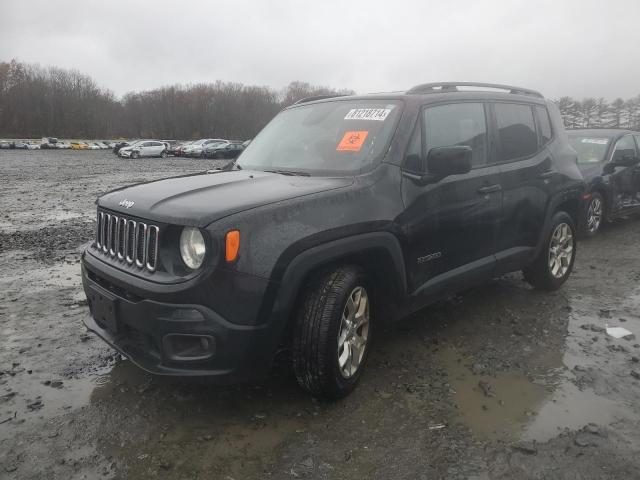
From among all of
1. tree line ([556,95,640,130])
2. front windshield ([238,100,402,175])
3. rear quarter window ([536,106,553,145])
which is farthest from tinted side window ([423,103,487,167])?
tree line ([556,95,640,130])

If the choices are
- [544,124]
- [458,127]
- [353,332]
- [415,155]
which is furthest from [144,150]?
[353,332]

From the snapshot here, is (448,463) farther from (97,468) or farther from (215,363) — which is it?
(97,468)

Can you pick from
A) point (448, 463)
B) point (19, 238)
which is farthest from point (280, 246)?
point (19, 238)

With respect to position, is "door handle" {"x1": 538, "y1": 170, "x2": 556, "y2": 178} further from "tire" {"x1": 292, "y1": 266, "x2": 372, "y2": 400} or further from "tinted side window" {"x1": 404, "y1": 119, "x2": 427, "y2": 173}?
"tire" {"x1": 292, "y1": 266, "x2": 372, "y2": 400}

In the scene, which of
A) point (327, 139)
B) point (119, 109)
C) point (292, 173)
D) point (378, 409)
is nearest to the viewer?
point (378, 409)

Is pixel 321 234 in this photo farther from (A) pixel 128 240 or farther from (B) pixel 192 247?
(A) pixel 128 240

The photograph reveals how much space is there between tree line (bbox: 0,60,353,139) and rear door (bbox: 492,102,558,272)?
3357 inches

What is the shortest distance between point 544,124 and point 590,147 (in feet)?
14.6

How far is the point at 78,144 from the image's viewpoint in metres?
60.2

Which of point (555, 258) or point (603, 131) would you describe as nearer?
point (555, 258)

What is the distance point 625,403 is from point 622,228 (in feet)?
22.1

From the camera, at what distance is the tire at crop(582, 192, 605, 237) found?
8039 mm

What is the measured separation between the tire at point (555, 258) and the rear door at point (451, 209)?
1.09 meters

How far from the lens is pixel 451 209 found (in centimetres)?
382
